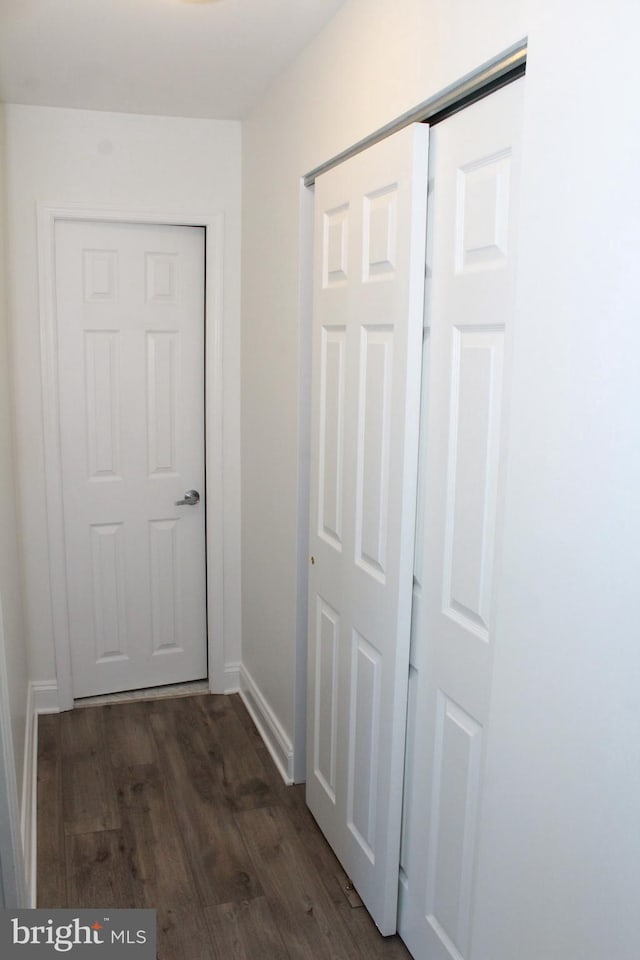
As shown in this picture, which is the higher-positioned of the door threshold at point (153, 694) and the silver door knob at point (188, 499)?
the silver door knob at point (188, 499)

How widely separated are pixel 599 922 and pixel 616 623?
503 mm

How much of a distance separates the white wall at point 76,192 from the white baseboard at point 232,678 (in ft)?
2.49

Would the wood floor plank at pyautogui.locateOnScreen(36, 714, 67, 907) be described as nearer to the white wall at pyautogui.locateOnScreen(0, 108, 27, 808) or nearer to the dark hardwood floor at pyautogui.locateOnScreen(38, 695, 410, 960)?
the dark hardwood floor at pyautogui.locateOnScreen(38, 695, 410, 960)

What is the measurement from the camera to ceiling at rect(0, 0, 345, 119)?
7.16ft

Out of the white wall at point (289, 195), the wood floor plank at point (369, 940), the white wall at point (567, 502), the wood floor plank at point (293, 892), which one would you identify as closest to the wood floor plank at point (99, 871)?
the wood floor plank at point (293, 892)

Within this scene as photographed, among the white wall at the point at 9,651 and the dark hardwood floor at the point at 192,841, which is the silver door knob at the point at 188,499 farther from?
the dark hardwood floor at the point at 192,841

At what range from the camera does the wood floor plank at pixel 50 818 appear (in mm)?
2338

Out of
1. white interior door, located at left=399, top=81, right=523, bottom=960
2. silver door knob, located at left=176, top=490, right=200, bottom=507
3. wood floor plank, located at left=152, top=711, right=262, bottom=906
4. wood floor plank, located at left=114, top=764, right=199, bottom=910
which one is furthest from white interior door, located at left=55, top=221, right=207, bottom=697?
white interior door, located at left=399, top=81, right=523, bottom=960

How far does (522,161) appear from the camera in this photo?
1432mm

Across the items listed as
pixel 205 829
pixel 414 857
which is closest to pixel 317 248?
pixel 414 857

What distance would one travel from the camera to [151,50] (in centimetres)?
250

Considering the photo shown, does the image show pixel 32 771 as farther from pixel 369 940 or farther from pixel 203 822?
pixel 369 940

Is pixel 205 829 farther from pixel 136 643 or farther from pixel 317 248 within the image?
pixel 317 248

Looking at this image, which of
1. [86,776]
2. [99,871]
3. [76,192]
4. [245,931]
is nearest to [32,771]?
[86,776]
